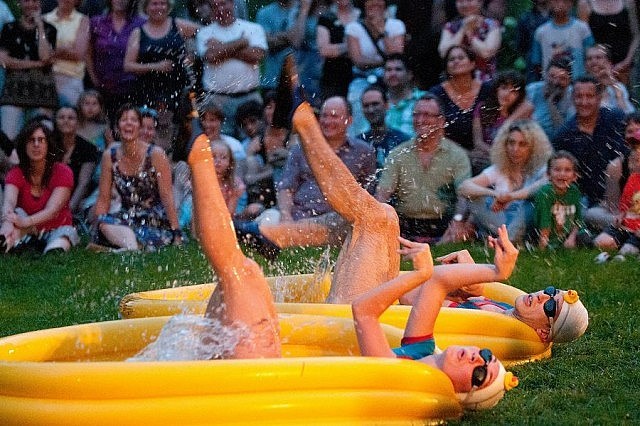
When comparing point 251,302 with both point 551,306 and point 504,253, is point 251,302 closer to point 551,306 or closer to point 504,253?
point 504,253

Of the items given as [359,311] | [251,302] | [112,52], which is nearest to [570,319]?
[359,311]

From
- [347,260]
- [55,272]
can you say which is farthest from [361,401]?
[55,272]

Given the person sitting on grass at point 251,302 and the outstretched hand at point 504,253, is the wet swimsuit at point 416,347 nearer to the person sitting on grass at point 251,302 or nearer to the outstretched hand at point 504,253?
the person sitting on grass at point 251,302

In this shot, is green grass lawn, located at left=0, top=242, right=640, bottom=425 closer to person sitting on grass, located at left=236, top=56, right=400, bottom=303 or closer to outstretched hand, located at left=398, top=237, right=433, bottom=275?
outstretched hand, located at left=398, top=237, right=433, bottom=275

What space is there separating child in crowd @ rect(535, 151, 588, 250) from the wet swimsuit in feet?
14.1

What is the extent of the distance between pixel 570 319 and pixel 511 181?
3635 millimetres

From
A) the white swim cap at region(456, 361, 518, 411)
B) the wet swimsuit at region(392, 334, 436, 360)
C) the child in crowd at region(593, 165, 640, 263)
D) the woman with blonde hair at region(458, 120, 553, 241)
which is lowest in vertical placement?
the child in crowd at region(593, 165, 640, 263)

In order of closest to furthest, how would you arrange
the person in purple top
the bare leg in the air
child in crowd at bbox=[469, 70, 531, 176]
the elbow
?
1. the elbow
2. the bare leg in the air
3. child in crowd at bbox=[469, 70, 531, 176]
4. the person in purple top

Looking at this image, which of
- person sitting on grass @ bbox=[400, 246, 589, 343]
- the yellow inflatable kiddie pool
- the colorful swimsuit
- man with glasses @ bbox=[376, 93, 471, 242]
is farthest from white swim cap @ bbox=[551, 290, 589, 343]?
man with glasses @ bbox=[376, 93, 471, 242]

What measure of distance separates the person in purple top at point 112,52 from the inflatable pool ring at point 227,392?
21.9ft

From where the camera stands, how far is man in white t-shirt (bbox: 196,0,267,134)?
10.3 metres

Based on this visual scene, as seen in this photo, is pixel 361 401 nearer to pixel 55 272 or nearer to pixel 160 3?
pixel 55 272

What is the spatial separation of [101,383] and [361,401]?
0.92m

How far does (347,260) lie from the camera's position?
589 cm
